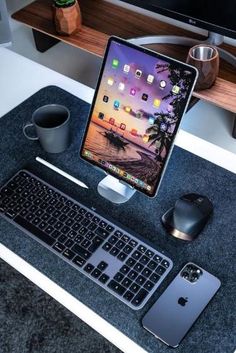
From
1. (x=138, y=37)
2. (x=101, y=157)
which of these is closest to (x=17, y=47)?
(x=138, y=37)

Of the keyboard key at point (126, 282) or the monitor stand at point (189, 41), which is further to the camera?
the monitor stand at point (189, 41)

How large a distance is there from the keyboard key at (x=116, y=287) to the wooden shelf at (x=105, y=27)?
2.85 feet

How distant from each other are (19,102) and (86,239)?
0.48 m

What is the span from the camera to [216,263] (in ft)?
2.80

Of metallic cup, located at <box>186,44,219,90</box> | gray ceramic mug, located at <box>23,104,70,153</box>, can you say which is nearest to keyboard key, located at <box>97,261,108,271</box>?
gray ceramic mug, located at <box>23,104,70,153</box>

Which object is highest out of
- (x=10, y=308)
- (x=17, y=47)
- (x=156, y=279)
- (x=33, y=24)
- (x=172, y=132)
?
(x=172, y=132)

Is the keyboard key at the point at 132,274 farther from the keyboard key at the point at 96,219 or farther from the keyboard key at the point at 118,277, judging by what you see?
the keyboard key at the point at 96,219

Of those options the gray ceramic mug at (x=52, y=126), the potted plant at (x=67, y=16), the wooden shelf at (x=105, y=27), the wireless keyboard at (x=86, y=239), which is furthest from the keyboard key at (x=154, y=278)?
the potted plant at (x=67, y=16)

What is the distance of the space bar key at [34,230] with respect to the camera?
89 cm

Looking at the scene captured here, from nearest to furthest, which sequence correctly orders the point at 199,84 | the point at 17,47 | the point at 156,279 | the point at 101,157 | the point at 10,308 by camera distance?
the point at 156,279
the point at 101,157
the point at 199,84
the point at 10,308
the point at 17,47

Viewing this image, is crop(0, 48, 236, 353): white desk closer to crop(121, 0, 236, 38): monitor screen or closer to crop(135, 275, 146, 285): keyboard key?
crop(135, 275, 146, 285): keyboard key

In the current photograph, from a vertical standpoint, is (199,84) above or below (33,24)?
above

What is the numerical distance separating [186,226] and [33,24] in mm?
1225

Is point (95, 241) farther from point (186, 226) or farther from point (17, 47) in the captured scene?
point (17, 47)
